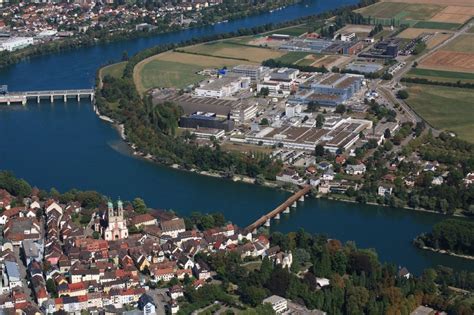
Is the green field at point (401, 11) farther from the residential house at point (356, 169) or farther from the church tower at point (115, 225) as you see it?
the church tower at point (115, 225)

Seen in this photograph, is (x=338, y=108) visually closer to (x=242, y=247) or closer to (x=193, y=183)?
(x=193, y=183)

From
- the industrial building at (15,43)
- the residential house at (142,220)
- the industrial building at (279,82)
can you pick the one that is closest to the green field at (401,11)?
the industrial building at (279,82)

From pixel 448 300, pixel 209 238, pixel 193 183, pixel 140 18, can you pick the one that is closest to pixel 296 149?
pixel 193 183

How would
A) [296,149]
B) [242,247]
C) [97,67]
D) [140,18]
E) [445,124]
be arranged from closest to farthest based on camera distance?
[242,247], [296,149], [445,124], [97,67], [140,18]

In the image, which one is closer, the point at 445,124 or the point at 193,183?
the point at 193,183

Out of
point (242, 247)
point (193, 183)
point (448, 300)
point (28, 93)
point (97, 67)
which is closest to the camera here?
point (448, 300)
